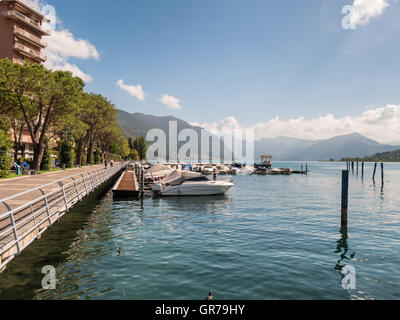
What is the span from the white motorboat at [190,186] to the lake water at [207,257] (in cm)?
1026

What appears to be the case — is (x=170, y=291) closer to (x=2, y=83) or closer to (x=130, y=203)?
(x=130, y=203)

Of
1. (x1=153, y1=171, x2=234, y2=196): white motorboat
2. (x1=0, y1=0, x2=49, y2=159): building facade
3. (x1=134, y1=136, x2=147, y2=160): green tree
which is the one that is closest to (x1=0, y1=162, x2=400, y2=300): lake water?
(x1=153, y1=171, x2=234, y2=196): white motorboat

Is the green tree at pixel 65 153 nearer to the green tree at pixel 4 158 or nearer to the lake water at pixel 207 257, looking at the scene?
the green tree at pixel 4 158

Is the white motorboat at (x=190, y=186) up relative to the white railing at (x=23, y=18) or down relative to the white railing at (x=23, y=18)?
down

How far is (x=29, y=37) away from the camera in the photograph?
6950 cm

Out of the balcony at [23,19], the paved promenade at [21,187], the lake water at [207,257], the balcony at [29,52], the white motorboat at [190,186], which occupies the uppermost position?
the balcony at [23,19]

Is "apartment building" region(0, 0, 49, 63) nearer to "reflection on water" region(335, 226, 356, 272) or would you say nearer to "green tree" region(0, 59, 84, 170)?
"green tree" region(0, 59, 84, 170)

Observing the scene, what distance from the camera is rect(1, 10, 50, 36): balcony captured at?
6406cm

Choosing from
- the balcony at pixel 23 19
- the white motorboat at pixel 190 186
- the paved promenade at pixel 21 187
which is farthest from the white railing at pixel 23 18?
the white motorboat at pixel 190 186

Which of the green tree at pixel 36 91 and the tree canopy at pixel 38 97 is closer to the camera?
the green tree at pixel 36 91

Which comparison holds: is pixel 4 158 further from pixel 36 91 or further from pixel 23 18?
pixel 23 18

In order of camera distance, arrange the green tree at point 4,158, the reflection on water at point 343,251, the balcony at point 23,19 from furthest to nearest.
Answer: the balcony at point 23,19
the green tree at point 4,158
the reflection on water at point 343,251

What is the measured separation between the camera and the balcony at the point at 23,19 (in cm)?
6406

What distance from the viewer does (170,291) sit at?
A: 8852mm
